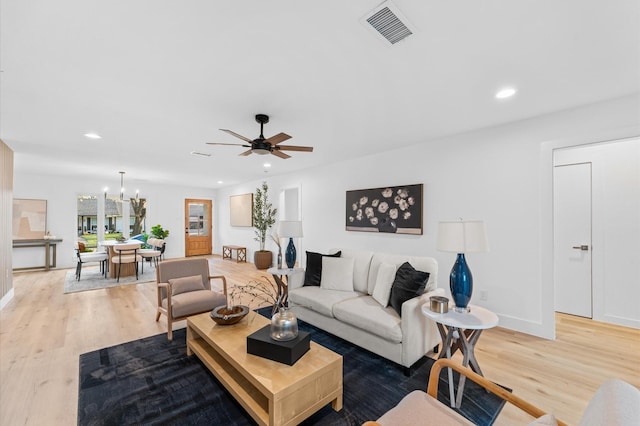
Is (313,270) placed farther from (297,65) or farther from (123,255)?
(123,255)

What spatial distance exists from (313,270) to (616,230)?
399 cm

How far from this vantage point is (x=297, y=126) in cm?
346

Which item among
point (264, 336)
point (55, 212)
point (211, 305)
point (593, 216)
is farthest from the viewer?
point (55, 212)

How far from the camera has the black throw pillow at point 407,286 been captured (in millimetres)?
2562

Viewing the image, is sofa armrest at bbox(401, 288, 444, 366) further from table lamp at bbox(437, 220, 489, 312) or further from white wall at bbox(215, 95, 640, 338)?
white wall at bbox(215, 95, 640, 338)

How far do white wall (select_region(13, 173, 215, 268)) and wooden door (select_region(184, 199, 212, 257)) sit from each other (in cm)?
52

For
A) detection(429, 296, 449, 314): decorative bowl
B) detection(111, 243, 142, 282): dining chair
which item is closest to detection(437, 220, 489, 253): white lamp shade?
detection(429, 296, 449, 314): decorative bowl

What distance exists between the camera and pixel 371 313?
2623mm

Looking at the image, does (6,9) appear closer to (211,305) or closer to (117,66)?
(117,66)

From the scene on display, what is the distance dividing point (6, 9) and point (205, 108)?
1.47m

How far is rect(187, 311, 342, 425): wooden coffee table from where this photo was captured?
5.26 feet

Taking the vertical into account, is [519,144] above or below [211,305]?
above

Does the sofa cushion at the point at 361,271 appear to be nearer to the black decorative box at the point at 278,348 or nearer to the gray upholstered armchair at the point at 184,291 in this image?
the black decorative box at the point at 278,348

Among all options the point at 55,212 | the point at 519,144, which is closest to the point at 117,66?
the point at 519,144
